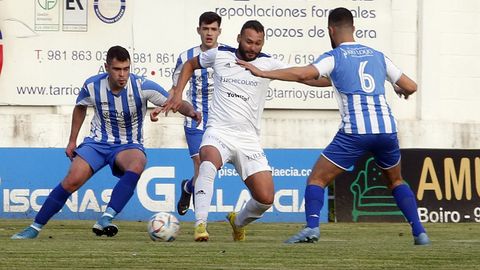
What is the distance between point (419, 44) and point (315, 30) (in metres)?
2.00

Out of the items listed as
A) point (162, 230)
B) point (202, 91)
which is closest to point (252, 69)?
point (162, 230)

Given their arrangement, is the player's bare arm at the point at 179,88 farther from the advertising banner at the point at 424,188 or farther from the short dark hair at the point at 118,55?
the advertising banner at the point at 424,188

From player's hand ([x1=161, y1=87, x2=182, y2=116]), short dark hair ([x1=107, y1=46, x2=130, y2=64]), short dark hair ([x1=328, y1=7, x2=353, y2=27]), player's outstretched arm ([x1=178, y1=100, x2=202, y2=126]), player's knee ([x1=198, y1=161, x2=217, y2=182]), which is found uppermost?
short dark hair ([x1=328, y1=7, x2=353, y2=27])

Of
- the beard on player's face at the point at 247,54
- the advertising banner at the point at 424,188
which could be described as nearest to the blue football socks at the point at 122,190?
the beard on player's face at the point at 247,54

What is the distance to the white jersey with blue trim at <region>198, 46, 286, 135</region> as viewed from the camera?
36.6ft

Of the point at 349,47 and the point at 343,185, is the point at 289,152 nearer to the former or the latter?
the point at 343,185

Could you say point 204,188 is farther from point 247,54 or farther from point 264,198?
point 247,54

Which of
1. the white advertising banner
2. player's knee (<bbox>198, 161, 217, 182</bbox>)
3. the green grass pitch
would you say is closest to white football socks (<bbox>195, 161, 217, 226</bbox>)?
player's knee (<bbox>198, 161, 217, 182</bbox>)

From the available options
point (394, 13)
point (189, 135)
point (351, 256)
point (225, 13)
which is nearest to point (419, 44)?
point (394, 13)

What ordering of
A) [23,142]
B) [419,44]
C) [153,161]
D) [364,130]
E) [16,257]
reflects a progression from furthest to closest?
1. [419,44]
2. [23,142]
3. [153,161]
4. [364,130]
5. [16,257]

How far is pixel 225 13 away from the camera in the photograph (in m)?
20.9

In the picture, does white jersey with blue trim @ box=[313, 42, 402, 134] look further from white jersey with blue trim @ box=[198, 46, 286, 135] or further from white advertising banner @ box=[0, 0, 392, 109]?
white advertising banner @ box=[0, 0, 392, 109]

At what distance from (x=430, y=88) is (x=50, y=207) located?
1160 centimetres

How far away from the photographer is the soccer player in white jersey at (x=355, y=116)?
10508 millimetres
